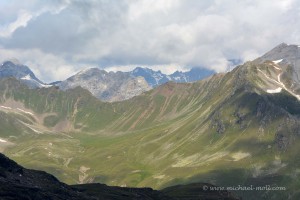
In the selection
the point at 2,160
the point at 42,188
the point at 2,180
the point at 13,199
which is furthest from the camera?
the point at 2,160

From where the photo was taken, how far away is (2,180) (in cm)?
15638

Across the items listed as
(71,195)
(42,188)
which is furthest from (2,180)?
(71,195)

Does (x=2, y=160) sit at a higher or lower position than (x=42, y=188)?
higher

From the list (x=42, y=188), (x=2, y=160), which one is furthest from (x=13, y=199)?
(x=2, y=160)

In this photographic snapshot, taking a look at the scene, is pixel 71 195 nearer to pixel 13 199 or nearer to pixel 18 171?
pixel 18 171

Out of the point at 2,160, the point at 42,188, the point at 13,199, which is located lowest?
the point at 13,199

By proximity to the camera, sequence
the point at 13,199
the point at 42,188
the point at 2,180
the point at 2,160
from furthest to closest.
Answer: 1. the point at 2,160
2. the point at 42,188
3. the point at 2,180
4. the point at 13,199

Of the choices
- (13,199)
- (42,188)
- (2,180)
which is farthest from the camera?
(42,188)

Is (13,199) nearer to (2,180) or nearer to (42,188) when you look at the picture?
(2,180)

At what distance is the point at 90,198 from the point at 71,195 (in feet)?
30.4

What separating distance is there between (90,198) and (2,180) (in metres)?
39.2

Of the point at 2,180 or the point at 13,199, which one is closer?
the point at 13,199

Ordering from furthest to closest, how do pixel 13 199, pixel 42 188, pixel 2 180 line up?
pixel 42 188 < pixel 2 180 < pixel 13 199

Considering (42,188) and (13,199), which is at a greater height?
(42,188)
